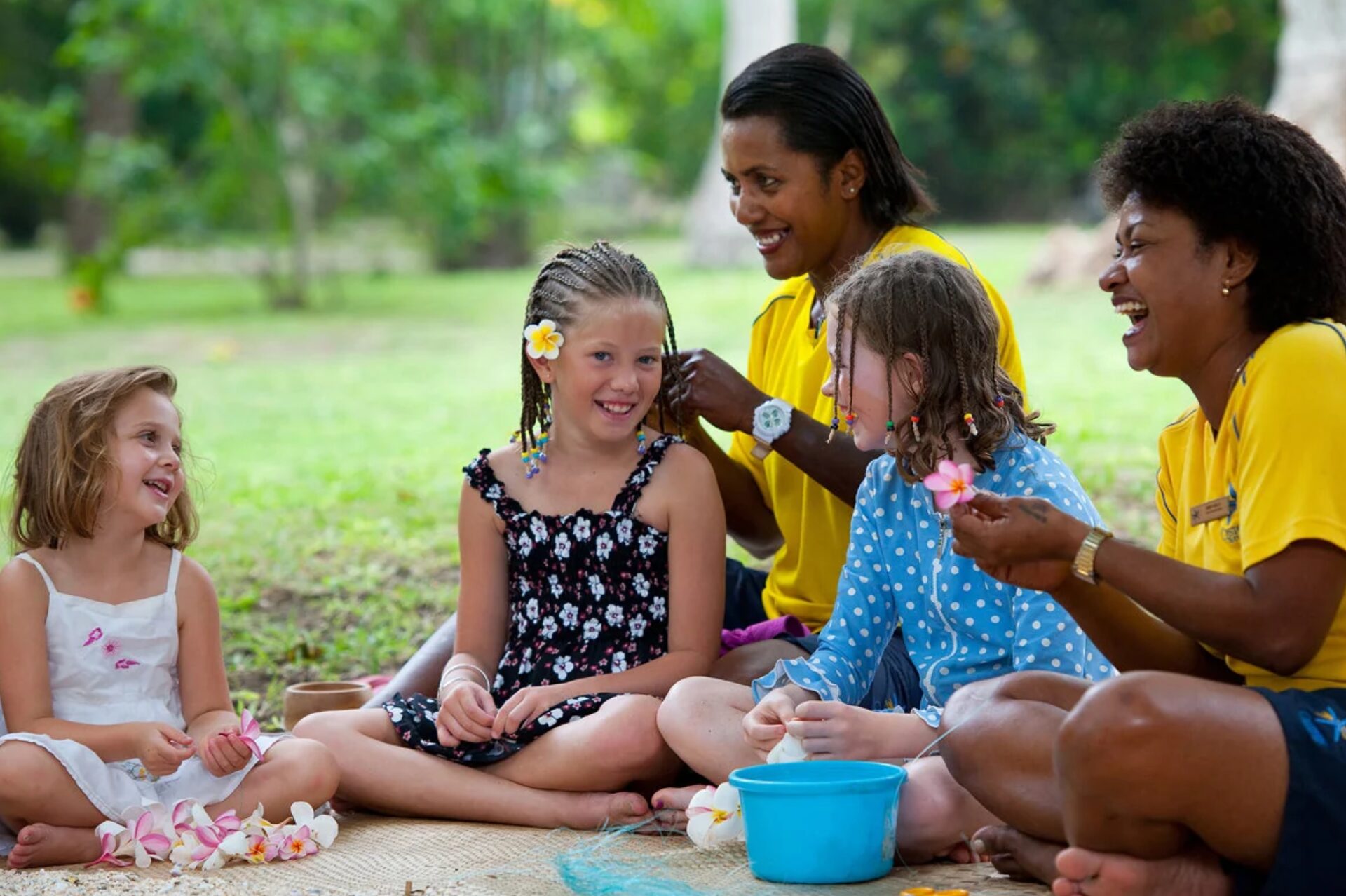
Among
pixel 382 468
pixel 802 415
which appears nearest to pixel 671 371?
pixel 802 415

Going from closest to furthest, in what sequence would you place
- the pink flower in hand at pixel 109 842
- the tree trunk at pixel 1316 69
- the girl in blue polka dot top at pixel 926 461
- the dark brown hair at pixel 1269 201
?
the dark brown hair at pixel 1269 201
the girl in blue polka dot top at pixel 926 461
the pink flower in hand at pixel 109 842
the tree trunk at pixel 1316 69

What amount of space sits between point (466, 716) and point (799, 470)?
965 millimetres

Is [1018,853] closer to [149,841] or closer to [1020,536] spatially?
[1020,536]

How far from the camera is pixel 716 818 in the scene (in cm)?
286

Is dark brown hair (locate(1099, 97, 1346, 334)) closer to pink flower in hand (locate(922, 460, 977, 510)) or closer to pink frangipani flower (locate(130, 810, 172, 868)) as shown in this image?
pink flower in hand (locate(922, 460, 977, 510))

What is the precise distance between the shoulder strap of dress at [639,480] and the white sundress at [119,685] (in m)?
0.87

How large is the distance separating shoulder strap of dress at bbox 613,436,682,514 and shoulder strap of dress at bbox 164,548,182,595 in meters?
0.95

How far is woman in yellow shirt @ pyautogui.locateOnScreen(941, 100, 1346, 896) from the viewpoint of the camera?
219 cm

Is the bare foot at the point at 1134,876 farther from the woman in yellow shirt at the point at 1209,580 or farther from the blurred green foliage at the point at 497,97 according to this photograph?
the blurred green foliage at the point at 497,97

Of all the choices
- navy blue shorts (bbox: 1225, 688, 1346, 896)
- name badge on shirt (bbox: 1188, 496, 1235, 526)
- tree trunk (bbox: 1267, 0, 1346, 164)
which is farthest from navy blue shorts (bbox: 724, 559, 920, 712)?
tree trunk (bbox: 1267, 0, 1346, 164)

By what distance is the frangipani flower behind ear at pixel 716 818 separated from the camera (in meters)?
2.85

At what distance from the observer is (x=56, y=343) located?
513 inches

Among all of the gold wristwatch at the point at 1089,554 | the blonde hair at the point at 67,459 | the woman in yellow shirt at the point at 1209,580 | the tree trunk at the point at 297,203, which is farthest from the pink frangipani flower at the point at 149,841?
the tree trunk at the point at 297,203

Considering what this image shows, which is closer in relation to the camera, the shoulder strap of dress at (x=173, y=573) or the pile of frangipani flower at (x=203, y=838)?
the pile of frangipani flower at (x=203, y=838)
